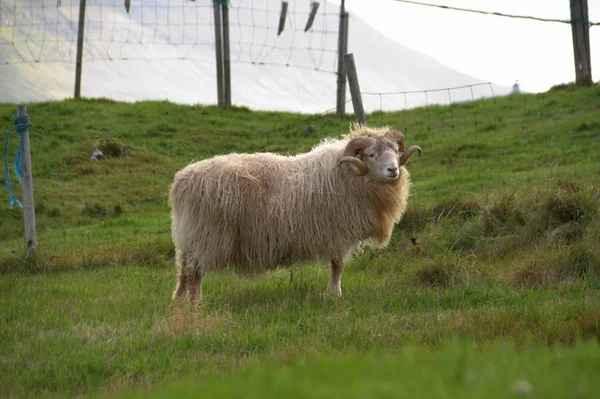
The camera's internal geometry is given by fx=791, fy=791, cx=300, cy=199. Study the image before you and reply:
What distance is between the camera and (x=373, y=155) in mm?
8977

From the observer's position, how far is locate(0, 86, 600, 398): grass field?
10.1 feet

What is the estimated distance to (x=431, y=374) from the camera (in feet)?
9.12

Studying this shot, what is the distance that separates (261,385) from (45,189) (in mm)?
13708

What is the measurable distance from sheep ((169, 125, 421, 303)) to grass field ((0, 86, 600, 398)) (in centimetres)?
41

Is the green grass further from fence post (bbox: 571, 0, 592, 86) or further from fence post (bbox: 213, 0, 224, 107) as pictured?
fence post (bbox: 213, 0, 224, 107)

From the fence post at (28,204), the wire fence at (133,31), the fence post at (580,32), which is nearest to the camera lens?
the fence post at (28,204)

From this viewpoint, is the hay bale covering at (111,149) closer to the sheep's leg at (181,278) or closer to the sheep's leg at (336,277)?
the sheep's leg at (181,278)

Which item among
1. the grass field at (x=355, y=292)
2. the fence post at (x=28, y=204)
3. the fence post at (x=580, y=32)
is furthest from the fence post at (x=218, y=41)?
the fence post at (x=28, y=204)

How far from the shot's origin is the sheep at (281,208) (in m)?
8.52

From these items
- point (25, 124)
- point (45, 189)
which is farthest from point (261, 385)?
point (45, 189)

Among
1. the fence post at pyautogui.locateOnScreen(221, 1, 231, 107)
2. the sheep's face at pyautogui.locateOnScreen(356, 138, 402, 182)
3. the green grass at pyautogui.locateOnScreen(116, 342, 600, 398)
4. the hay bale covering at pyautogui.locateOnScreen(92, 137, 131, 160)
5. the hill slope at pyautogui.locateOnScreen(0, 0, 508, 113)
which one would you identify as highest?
the hill slope at pyautogui.locateOnScreen(0, 0, 508, 113)

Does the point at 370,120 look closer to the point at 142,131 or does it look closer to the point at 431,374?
the point at 142,131

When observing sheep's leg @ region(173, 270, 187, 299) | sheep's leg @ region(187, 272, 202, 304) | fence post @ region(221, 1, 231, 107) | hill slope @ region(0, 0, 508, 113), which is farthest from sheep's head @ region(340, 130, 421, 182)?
fence post @ region(221, 1, 231, 107)

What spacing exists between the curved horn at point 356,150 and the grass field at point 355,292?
4.22 ft
